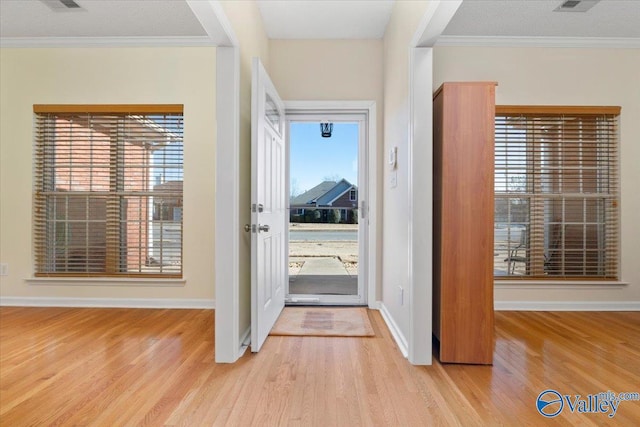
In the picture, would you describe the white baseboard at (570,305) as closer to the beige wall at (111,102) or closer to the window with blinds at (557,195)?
the window with blinds at (557,195)

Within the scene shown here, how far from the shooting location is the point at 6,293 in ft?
12.1

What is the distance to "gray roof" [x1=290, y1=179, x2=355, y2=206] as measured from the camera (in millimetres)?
3910

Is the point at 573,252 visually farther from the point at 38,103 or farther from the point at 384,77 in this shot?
the point at 38,103

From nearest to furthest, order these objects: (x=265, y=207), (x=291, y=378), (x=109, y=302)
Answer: (x=291, y=378), (x=265, y=207), (x=109, y=302)

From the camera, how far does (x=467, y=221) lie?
2.29 m

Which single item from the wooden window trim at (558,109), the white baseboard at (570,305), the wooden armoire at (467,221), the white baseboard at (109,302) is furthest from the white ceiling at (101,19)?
the white baseboard at (570,305)

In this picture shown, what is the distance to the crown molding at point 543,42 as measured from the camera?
11.6 feet

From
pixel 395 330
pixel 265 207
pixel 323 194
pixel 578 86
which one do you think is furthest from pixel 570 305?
pixel 265 207

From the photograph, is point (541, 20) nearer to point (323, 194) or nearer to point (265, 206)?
point (323, 194)

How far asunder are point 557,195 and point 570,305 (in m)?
1.13

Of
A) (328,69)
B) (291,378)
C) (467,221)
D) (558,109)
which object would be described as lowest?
(291,378)

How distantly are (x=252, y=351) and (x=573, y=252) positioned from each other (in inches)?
133

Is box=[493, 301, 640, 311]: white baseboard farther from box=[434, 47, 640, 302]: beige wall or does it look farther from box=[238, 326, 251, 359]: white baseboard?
box=[238, 326, 251, 359]: white baseboard

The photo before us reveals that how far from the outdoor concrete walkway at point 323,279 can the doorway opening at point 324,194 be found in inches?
0.4
